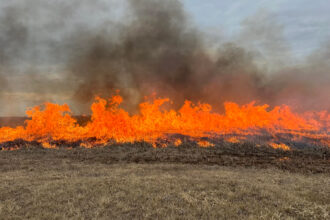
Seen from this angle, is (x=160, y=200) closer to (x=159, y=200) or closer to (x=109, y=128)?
(x=159, y=200)

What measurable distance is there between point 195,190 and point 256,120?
60142 millimetres

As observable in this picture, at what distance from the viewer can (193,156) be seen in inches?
1270

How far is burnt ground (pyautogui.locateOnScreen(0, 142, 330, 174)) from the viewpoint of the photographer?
2805cm

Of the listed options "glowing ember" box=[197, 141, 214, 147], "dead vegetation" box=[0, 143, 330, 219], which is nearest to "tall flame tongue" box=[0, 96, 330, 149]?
"glowing ember" box=[197, 141, 214, 147]

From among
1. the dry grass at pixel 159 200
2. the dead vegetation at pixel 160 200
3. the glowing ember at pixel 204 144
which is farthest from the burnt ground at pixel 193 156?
the dry grass at pixel 159 200

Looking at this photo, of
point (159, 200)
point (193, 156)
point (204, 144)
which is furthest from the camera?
point (204, 144)

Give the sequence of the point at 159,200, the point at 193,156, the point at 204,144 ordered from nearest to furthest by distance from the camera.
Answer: the point at 159,200 → the point at 193,156 → the point at 204,144

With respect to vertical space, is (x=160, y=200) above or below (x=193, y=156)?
above

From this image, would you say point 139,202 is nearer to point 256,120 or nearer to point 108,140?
point 108,140

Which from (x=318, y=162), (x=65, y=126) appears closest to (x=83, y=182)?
(x=318, y=162)

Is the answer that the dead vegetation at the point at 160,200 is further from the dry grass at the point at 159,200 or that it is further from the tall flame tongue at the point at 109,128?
the tall flame tongue at the point at 109,128

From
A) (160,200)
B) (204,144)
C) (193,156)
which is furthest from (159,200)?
(204,144)

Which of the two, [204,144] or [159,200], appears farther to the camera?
[204,144]

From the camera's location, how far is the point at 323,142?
44.1 metres
